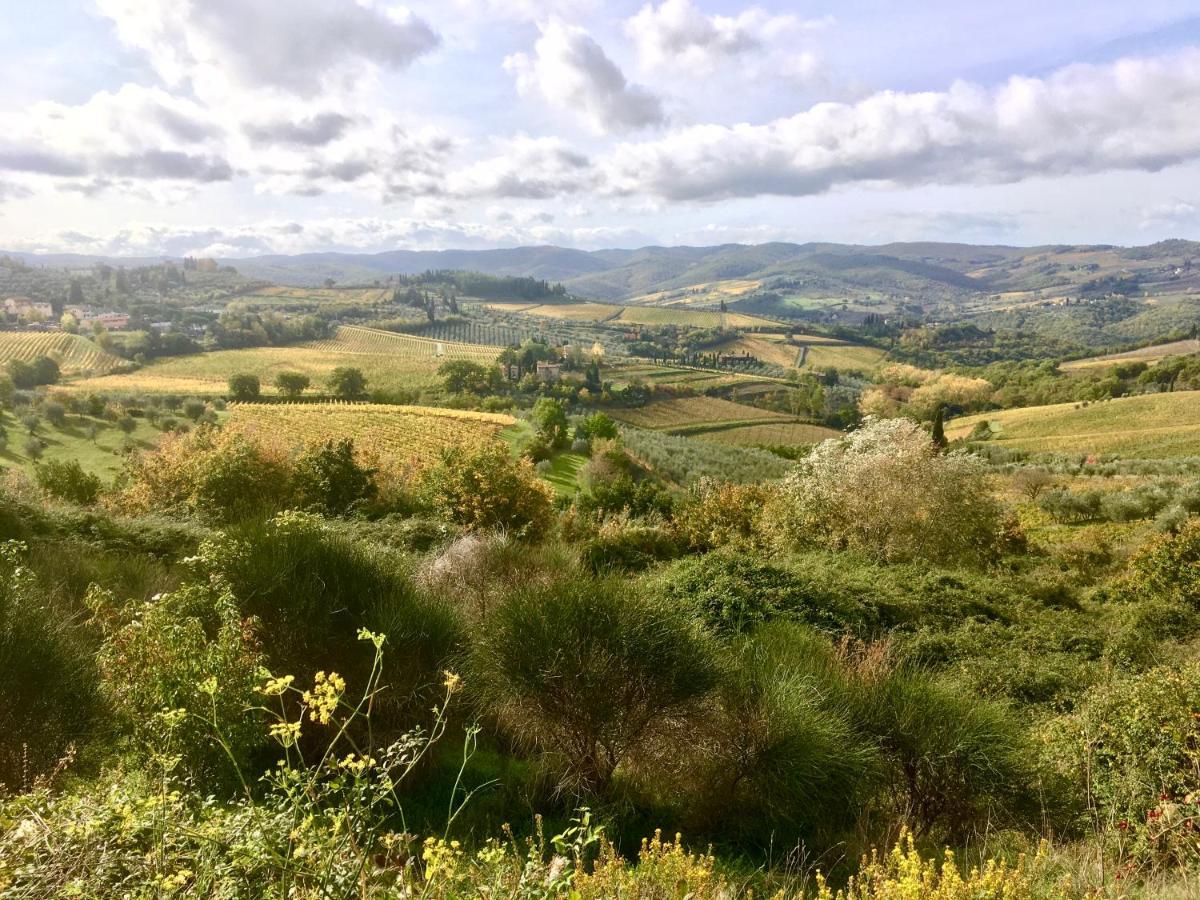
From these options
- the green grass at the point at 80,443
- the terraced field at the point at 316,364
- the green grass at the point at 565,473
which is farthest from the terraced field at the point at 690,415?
the green grass at the point at 80,443

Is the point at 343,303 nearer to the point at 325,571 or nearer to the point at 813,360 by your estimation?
the point at 813,360

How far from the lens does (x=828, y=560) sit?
14805mm

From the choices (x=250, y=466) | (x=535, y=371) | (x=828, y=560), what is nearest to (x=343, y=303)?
(x=535, y=371)

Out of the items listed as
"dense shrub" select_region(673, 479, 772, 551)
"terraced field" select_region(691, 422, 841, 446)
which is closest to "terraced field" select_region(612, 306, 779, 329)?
"terraced field" select_region(691, 422, 841, 446)

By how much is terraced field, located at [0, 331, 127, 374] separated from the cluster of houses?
8247 millimetres

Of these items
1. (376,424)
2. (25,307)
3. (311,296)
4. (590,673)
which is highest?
(311,296)

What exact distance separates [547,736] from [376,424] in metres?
46.2

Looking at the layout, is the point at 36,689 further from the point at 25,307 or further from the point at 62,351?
the point at 25,307

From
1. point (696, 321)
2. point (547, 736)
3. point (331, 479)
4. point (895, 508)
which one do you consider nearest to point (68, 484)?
point (331, 479)

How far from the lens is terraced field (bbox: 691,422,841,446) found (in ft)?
237

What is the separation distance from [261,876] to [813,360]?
14901 centimetres

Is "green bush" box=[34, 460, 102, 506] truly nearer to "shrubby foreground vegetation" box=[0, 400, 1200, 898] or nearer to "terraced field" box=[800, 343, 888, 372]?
"shrubby foreground vegetation" box=[0, 400, 1200, 898]

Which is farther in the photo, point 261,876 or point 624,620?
point 624,620

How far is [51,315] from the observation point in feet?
353
